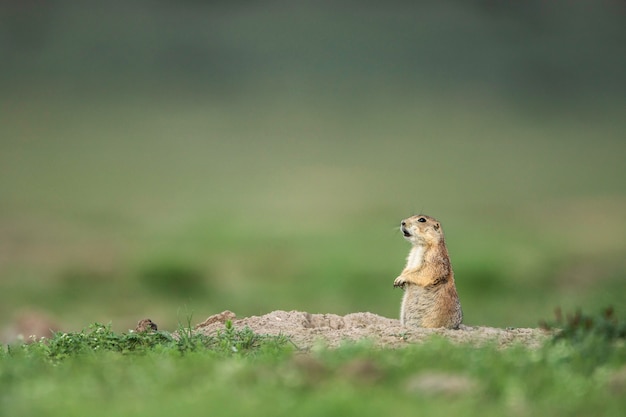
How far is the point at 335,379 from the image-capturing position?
28.3 feet

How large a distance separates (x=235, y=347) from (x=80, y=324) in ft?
36.3

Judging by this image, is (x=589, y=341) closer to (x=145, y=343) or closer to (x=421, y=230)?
(x=421, y=230)

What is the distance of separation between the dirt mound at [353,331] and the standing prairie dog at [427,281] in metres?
0.25

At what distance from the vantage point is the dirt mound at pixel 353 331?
34.7 ft

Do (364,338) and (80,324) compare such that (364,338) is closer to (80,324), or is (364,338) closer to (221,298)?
(80,324)

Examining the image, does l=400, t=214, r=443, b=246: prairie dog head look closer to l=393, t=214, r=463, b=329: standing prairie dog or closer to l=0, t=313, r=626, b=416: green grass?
l=393, t=214, r=463, b=329: standing prairie dog

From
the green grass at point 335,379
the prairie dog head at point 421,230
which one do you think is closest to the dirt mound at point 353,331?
the green grass at point 335,379

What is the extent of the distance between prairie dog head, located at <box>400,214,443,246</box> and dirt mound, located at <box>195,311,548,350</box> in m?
0.96

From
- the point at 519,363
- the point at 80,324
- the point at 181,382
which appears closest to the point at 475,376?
the point at 519,363

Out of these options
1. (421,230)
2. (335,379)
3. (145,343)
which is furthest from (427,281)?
(335,379)

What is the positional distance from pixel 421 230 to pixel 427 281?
2.21 ft

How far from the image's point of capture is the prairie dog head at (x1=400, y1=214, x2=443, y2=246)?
40.6ft

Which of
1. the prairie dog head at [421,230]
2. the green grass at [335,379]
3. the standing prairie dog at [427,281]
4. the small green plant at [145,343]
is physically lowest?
the green grass at [335,379]

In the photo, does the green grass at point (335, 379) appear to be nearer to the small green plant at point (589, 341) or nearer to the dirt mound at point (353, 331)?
the small green plant at point (589, 341)
